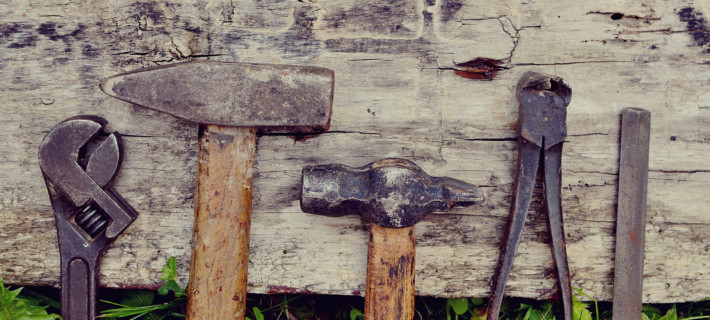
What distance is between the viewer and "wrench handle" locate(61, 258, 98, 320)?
1957 mm

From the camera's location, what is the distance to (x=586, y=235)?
2.10 meters

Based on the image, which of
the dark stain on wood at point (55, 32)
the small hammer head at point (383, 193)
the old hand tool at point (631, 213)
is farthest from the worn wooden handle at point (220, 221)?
the old hand tool at point (631, 213)

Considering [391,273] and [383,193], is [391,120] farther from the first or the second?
[391,273]

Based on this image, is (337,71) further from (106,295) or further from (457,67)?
(106,295)

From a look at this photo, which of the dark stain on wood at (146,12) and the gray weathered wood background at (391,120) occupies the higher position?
the dark stain on wood at (146,12)

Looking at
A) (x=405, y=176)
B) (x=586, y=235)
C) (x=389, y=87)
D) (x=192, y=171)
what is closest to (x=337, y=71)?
(x=389, y=87)

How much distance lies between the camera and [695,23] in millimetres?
1984

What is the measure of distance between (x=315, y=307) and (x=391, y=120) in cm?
106

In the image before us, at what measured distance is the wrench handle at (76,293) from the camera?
1957 millimetres

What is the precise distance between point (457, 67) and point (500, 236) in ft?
2.50

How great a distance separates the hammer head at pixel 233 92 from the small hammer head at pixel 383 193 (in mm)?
228

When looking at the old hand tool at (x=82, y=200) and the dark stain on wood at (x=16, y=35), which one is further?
the dark stain on wood at (x=16, y=35)

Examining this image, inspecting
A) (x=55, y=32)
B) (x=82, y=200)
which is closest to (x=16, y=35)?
(x=55, y=32)

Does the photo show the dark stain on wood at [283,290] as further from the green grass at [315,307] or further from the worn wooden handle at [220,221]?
the worn wooden handle at [220,221]
